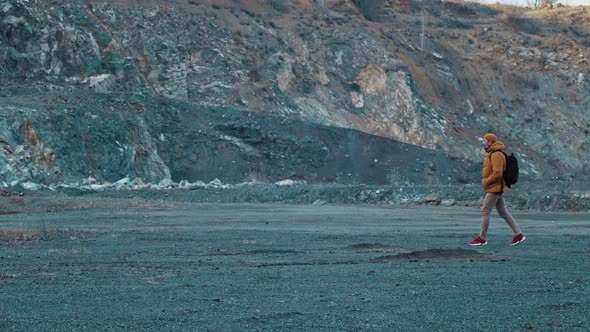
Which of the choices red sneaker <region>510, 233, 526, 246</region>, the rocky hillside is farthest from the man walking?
the rocky hillside

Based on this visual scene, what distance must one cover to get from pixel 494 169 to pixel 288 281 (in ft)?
18.3

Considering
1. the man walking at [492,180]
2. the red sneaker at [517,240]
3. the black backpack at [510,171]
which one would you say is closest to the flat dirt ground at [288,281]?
the red sneaker at [517,240]

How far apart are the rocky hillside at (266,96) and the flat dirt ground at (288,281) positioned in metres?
28.6

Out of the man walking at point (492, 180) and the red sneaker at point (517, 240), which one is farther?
the red sneaker at point (517, 240)

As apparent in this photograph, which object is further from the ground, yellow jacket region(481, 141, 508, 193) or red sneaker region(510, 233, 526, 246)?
yellow jacket region(481, 141, 508, 193)

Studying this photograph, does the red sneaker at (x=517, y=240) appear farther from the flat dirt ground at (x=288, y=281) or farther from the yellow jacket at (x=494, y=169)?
the yellow jacket at (x=494, y=169)

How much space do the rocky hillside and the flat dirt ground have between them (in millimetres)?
28591

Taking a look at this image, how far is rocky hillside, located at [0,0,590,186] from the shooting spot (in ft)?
157

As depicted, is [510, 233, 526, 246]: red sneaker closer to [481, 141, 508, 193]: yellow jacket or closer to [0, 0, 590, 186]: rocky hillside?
[481, 141, 508, 193]: yellow jacket

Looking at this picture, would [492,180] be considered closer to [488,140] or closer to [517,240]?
[488,140]

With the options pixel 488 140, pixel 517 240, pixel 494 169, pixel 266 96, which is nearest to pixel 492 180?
pixel 494 169

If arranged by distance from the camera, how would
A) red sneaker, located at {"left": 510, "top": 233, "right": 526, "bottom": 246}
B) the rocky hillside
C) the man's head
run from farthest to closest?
the rocky hillside, red sneaker, located at {"left": 510, "top": 233, "right": 526, "bottom": 246}, the man's head

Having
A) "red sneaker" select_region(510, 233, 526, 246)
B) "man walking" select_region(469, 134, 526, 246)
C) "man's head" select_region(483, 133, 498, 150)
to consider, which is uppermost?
"man's head" select_region(483, 133, 498, 150)

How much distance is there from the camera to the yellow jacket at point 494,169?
1373cm
